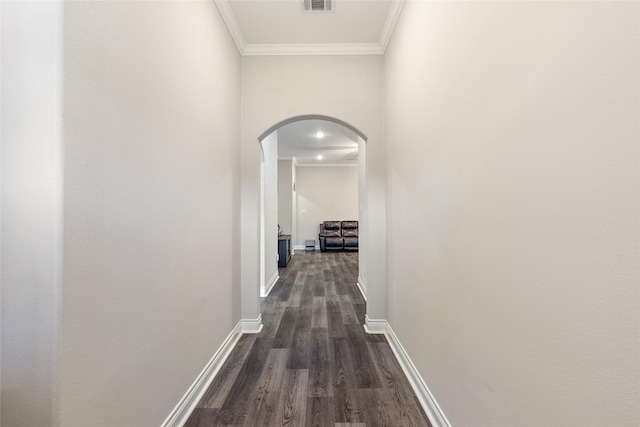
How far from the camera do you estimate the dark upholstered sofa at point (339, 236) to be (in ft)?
27.7

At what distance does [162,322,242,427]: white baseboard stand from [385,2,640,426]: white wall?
1419mm

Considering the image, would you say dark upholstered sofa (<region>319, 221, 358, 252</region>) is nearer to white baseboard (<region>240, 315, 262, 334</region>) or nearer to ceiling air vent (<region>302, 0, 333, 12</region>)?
white baseboard (<region>240, 315, 262, 334</region>)

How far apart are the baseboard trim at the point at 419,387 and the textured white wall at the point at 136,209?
1.42 meters

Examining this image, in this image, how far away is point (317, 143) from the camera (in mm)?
6336

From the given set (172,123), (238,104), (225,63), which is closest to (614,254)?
(172,123)

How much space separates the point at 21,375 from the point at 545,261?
1.57m

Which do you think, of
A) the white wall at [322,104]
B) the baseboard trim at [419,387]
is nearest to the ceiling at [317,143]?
the white wall at [322,104]

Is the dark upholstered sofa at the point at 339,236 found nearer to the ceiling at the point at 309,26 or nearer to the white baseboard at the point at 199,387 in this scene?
the white baseboard at the point at 199,387

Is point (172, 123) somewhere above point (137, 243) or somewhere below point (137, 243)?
above

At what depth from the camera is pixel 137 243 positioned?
113cm

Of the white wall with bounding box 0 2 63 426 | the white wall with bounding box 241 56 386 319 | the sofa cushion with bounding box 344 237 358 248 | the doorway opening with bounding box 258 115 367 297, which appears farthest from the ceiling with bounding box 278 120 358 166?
the white wall with bounding box 0 2 63 426

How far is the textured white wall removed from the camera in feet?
2.84

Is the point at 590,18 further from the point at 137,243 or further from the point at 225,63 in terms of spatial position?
the point at 225,63

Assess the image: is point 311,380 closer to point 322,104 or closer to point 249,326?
point 249,326
